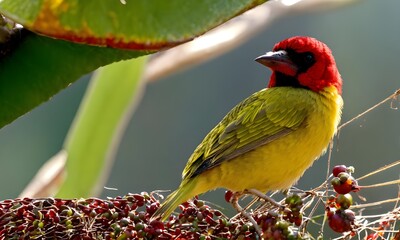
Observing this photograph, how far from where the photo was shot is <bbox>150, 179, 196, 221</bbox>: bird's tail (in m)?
1.42

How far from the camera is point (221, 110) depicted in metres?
5.11

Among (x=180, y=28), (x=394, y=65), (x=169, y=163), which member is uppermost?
(x=180, y=28)

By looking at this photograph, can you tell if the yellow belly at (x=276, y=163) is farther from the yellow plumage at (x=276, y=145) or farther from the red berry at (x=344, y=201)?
the red berry at (x=344, y=201)

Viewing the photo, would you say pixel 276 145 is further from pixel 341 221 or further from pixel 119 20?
pixel 119 20

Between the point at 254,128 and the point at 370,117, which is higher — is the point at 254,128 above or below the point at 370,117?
above

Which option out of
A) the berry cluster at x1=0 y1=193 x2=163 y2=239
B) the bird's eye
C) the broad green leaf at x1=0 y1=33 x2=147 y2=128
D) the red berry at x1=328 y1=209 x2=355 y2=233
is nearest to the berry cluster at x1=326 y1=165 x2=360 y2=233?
the red berry at x1=328 y1=209 x2=355 y2=233

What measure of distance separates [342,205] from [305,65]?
35.2 inches

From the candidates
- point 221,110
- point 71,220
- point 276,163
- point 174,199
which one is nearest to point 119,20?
point 71,220

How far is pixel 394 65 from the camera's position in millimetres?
5336

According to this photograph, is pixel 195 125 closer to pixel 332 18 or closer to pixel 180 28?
pixel 332 18

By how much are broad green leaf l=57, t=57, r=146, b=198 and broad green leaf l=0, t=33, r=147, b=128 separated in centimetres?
62

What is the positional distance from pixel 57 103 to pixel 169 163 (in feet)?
2.73

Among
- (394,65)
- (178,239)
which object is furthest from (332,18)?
(178,239)

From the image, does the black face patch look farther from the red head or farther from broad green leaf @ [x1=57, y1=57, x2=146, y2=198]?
broad green leaf @ [x1=57, y1=57, x2=146, y2=198]
